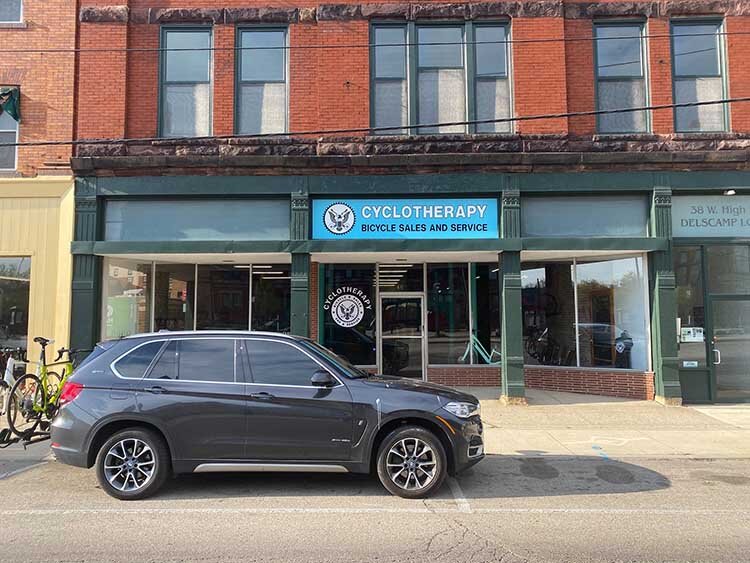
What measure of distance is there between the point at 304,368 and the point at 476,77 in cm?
825

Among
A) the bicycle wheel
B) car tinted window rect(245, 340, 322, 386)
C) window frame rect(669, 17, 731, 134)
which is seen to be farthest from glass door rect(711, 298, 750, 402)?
the bicycle wheel

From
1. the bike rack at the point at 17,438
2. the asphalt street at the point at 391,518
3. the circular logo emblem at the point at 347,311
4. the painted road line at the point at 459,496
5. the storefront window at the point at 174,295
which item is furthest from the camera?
the circular logo emblem at the point at 347,311

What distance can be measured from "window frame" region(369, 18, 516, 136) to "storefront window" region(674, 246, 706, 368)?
4.51 meters

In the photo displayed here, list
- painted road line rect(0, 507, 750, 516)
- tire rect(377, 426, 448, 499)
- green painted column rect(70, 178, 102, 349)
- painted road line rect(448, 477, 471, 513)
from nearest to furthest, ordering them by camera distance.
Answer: painted road line rect(0, 507, 750, 516) → painted road line rect(448, 477, 471, 513) → tire rect(377, 426, 448, 499) → green painted column rect(70, 178, 102, 349)

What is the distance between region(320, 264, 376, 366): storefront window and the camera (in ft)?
42.8

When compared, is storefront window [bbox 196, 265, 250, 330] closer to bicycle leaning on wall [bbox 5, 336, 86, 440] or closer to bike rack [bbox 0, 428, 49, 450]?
bicycle leaning on wall [bbox 5, 336, 86, 440]

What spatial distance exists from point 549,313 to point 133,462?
32.0 feet

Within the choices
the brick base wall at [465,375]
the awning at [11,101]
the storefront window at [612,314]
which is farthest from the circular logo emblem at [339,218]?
the awning at [11,101]

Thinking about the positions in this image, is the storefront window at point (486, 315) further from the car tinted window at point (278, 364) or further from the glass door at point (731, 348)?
the car tinted window at point (278, 364)

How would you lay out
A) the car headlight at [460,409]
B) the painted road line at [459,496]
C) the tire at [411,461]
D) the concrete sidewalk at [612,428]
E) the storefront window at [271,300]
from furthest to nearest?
1. the storefront window at [271,300]
2. the concrete sidewalk at [612,428]
3. the car headlight at [460,409]
4. the tire at [411,461]
5. the painted road line at [459,496]

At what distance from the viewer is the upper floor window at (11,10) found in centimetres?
1154

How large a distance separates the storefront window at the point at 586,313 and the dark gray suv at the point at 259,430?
7.34m

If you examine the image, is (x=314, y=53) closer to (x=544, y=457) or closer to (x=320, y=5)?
(x=320, y=5)

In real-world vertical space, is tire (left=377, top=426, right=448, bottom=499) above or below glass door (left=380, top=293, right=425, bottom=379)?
below
